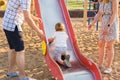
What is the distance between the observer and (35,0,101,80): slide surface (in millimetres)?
4066

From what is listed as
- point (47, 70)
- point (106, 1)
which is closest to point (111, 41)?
point (106, 1)

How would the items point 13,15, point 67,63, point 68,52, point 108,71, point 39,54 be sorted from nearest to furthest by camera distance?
point 13,15 → point 67,63 → point 108,71 → point 68,52 → point 39,54

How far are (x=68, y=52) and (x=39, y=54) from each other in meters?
0.99

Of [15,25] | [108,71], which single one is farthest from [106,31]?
[15,25]

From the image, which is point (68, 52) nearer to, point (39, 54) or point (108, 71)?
point (108, 71)

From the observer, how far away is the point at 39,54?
5.63m

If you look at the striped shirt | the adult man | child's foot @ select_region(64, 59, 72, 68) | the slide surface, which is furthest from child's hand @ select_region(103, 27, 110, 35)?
the striped shirt

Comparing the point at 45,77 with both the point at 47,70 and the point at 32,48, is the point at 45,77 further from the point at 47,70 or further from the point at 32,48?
the point at 32,48

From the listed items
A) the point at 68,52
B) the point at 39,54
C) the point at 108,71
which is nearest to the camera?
the point at 108,71

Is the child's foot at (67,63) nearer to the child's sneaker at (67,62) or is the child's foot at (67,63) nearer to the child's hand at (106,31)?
the child's sneaker at (67,62)

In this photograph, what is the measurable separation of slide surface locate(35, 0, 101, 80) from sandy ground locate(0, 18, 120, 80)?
314 millimetres

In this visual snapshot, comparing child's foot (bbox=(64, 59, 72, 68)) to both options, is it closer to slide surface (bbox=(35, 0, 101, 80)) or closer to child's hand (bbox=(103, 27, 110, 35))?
slide surface (bbox=(35, 0, 101, 80))

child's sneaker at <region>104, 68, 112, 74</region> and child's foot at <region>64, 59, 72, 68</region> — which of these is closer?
child's foot at <region>64, 59, 72, 68</region>

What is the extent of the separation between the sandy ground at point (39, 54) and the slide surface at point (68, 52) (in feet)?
1.03
